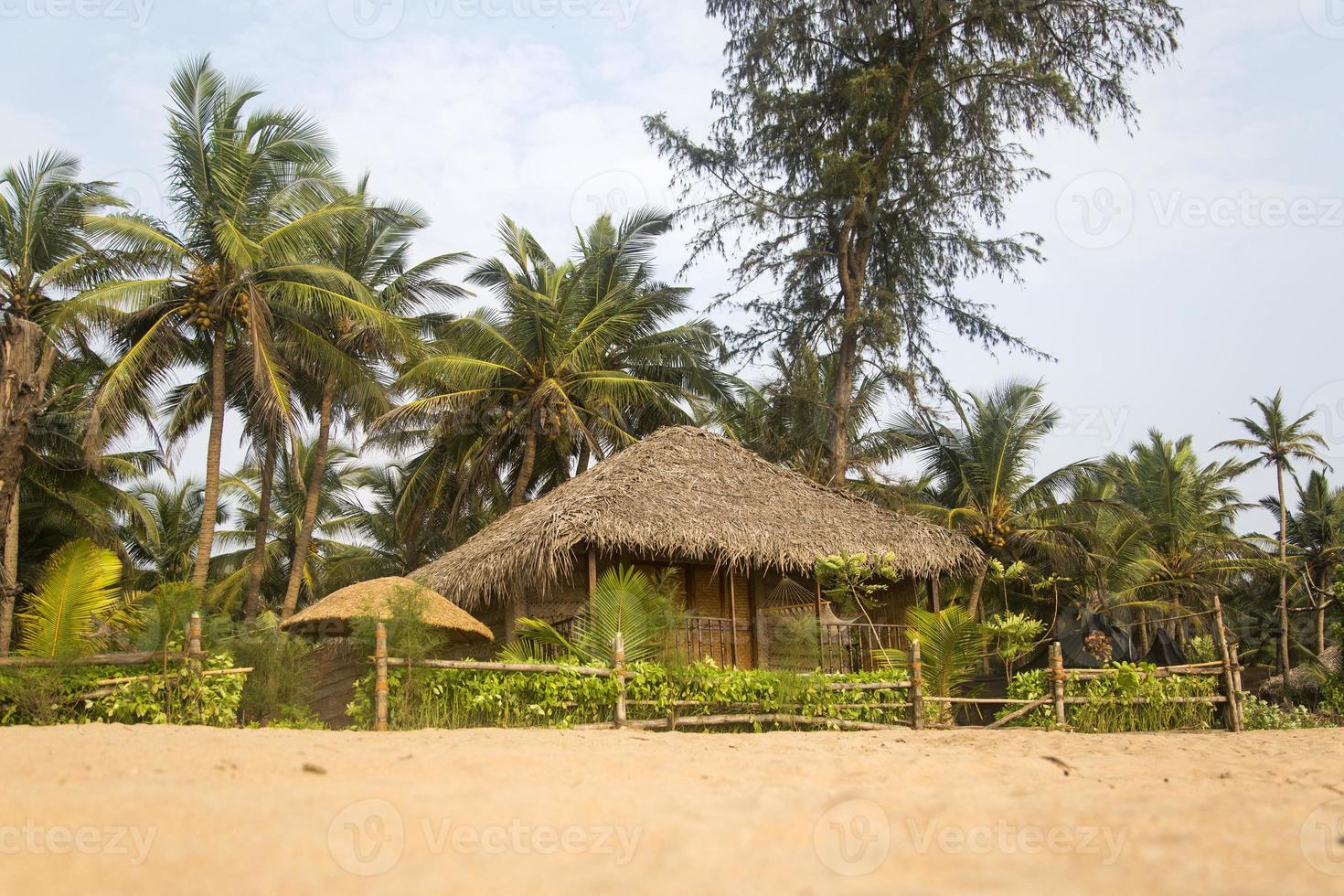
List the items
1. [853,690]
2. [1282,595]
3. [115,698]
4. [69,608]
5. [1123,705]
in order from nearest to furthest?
[115,698], [69,608], [853,690], [1123,705], [1282,595]

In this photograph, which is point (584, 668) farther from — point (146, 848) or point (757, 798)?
point (146, 848)

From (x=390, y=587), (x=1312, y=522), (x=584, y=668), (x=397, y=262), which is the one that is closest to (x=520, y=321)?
(x=397, y=262)

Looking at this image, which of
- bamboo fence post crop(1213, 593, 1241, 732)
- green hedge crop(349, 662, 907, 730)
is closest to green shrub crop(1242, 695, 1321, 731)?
bamboo fence post crop(1213, 593, 1241, 732)

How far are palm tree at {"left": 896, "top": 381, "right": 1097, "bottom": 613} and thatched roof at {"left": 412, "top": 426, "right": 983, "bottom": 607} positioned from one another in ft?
11.2

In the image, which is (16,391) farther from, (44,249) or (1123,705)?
(1123,705)

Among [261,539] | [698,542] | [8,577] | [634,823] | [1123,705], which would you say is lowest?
[1123,705]

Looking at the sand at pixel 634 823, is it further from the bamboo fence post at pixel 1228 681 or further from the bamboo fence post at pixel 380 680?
the bamboo fence post at pixel 1228 681

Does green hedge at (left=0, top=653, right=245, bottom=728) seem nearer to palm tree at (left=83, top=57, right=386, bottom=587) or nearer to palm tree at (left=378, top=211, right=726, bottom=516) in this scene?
palm tree at (left=83, top=57, right=386, bottom=587)

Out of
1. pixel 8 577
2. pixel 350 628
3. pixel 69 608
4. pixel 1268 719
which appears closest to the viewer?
pixel 69 608

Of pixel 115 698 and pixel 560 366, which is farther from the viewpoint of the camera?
pixel 560 366

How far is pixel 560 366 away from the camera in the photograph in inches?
717

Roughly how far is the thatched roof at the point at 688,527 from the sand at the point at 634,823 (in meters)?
5.79

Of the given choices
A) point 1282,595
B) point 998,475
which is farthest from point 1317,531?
point 998,475

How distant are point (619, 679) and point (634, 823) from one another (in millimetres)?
5501
